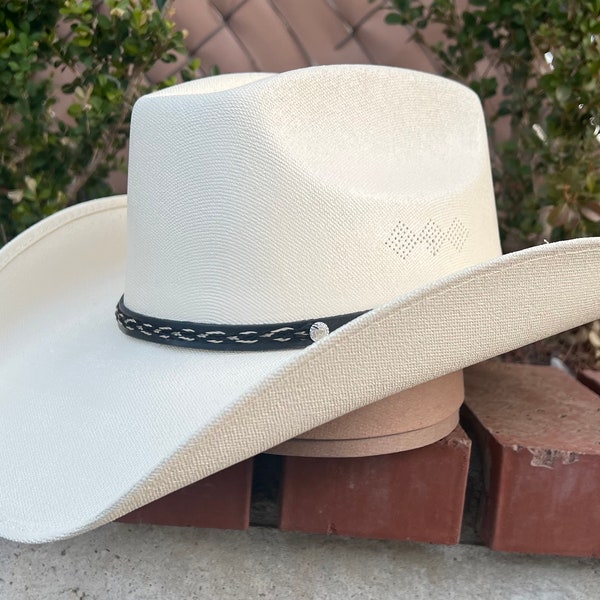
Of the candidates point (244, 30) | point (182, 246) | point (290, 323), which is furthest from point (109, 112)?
point (290, 323)

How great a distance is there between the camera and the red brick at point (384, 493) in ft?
3.06

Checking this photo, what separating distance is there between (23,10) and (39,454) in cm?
98

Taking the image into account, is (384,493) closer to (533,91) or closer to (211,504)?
(211,504)

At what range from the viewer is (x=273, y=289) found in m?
0.85

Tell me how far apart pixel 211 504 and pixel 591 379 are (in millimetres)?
787

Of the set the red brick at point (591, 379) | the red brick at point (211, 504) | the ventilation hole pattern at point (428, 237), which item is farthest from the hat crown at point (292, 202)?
the red brick at point (591, 379)

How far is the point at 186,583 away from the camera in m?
0.90

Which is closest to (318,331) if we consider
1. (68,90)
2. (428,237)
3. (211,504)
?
(428,237)

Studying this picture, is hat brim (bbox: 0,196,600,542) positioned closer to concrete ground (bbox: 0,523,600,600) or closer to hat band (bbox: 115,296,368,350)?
hat band (bbox: 115,296,368,350)

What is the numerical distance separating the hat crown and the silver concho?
28 mm

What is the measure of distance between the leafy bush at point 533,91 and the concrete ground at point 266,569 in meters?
0.72

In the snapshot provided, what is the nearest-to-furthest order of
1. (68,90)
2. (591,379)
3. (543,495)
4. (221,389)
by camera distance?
(221,389), (543,495), (591,379), (68,90)

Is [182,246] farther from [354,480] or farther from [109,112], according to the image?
[109,112]

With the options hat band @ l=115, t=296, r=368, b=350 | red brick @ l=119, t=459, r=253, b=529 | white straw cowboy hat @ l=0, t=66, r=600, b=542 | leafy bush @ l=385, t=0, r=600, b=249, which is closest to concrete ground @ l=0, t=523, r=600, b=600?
red brick @ l=119, t=459, r=253, b=529
